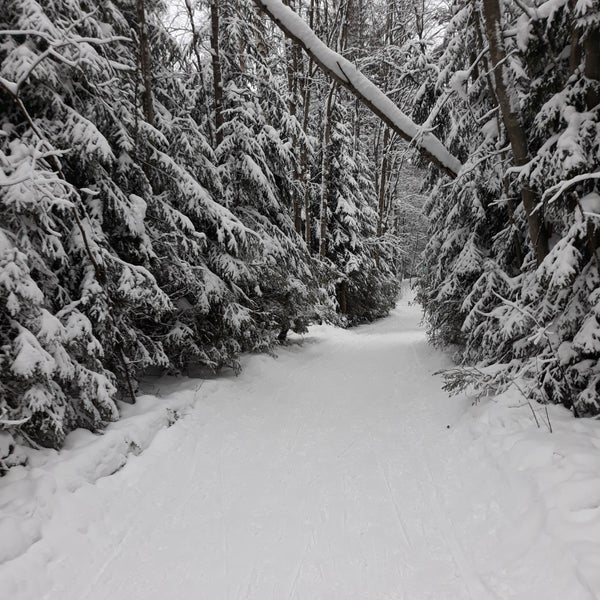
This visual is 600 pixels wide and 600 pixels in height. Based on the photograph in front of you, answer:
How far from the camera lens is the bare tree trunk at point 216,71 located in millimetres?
8578

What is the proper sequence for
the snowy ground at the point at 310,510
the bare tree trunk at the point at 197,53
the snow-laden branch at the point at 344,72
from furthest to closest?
the bare tree trunk at the point at 197,53, the snow-laden branch at the point at 344,72, the snowy ground at the point at 310,510

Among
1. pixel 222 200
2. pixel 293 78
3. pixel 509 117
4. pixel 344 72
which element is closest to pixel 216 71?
pixel 222 200

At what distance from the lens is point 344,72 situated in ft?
15.5

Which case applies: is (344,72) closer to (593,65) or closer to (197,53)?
(593,65)

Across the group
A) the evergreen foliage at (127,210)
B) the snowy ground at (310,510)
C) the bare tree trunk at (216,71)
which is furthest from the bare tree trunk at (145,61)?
the snowy ground at (310,510)

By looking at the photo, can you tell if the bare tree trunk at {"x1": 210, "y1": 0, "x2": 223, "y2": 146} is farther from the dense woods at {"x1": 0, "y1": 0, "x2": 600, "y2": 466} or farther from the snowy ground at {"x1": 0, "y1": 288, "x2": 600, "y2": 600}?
the snowy ground at {"x1": 0, "y1": 288, "x2": 600, "y2": 600}

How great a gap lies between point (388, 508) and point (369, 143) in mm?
27376

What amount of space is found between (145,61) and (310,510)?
7.03 m

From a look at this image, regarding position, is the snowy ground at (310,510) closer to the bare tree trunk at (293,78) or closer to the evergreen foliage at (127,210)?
the evergreen foliage at (127,210)

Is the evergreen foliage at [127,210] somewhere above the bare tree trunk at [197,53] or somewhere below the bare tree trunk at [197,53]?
below

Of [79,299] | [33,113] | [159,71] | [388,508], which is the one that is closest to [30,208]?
[79,299]

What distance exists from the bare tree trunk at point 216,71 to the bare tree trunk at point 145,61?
204 cm

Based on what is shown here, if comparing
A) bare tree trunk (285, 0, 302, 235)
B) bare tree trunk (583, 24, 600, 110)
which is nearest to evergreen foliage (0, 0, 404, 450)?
bare tree trunk (285, 0, 302, 235)

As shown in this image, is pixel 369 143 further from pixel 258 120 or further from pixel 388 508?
pixel 388 508
